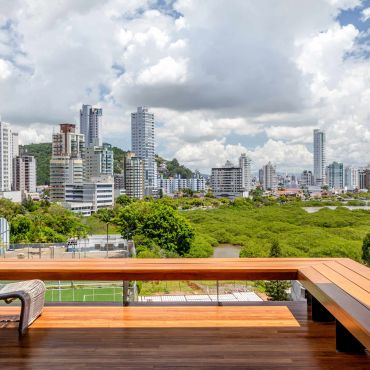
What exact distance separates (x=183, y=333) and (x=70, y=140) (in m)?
69.7

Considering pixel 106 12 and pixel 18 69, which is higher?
pixel 18 69

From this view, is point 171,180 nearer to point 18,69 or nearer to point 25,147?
point 25,147

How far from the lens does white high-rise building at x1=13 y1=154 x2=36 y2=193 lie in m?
63.3

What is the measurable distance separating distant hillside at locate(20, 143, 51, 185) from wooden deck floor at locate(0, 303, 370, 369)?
6636 cm

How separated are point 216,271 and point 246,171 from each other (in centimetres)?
8253

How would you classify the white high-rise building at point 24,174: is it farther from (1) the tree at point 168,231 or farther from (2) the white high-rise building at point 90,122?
(1) the tree at point 168,231

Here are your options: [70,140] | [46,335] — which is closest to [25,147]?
[70,140]

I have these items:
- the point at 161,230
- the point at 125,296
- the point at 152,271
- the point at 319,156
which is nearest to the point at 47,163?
the point at 161,230

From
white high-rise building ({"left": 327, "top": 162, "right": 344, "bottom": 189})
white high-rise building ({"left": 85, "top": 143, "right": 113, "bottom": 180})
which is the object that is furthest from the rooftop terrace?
white high-rise building ({"left": 327, "top": 162, "right": 344, "bottom": 189})

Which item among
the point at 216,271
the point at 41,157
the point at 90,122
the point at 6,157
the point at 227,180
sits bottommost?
the point at 216,271

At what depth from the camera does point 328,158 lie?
301ft

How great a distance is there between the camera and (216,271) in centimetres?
251

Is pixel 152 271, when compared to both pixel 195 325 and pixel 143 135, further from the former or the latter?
pixel 143 135

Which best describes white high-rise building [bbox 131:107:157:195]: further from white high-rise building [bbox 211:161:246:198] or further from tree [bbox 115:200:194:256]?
tree [bbox 115:200:194:256]
